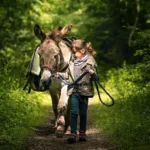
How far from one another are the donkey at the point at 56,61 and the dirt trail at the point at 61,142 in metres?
0.26

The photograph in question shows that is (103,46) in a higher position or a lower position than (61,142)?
higher

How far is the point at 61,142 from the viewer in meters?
7.27

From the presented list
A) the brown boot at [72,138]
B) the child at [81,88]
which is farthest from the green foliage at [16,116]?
the child at [81,88]

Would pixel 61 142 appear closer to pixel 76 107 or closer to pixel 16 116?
pixel 76 107

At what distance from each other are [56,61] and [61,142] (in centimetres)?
154

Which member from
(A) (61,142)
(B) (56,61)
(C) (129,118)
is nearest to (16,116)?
(A) (61,142)

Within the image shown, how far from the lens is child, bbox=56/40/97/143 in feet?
23.4

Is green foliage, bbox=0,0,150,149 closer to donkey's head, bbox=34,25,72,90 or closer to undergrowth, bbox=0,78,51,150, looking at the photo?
undergrowth, bbox=0,78,51,150

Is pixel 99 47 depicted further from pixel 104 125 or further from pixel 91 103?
pixel 104 125

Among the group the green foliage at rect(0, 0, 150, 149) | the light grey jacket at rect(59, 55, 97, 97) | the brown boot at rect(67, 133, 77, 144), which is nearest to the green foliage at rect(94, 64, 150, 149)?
the green foliage at rect(0, 0, 150, 149)

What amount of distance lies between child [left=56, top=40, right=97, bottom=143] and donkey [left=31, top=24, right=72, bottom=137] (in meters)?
0.36

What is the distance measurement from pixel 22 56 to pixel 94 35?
3544mm

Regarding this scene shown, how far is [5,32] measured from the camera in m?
16.8

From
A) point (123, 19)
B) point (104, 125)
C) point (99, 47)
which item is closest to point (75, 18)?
point (99, 47)
